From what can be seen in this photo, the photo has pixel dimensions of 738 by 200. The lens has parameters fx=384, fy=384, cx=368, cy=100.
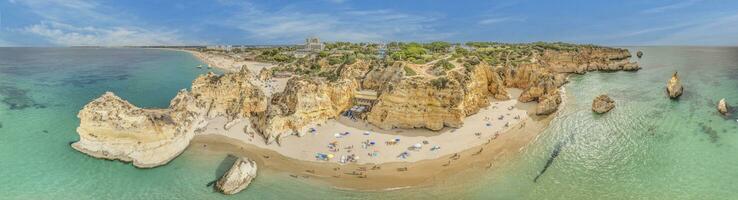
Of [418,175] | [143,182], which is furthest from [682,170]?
[143,182]

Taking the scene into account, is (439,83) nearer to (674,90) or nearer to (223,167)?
(223,167)

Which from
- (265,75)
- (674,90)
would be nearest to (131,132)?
(265,75)

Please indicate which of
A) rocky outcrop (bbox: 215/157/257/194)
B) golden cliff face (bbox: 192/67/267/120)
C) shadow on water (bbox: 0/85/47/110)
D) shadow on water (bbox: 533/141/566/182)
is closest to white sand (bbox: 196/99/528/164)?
golden cliff face (bbox: 192/67/267/120)

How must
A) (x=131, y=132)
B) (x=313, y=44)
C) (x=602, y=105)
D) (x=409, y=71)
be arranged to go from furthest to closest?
(x=313, y=44) < (x=409, y=71) < (x=602, y=105) < (x=131, y=132)

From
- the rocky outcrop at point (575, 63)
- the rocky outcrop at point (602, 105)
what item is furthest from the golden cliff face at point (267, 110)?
the rocky outcrop at point (575, 63)

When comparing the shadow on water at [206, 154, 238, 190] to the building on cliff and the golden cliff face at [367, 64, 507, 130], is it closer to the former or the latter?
the golden cliff face at [367, 64, 507, 130]
